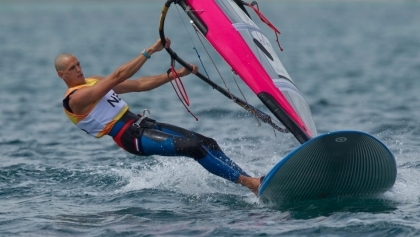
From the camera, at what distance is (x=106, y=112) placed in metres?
9.15

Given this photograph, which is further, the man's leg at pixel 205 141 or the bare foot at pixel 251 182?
the man's leg at pixel 205 141

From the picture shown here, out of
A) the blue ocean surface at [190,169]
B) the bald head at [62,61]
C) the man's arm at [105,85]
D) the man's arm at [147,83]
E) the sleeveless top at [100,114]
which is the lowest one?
the blue ocean surface at [190,169]

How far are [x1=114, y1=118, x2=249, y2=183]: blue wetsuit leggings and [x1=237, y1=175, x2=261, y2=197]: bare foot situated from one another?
0.07m

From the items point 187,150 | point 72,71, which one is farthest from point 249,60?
point 72,71

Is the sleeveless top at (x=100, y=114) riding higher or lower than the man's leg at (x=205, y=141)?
higher

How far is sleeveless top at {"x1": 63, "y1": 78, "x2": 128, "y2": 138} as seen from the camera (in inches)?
358

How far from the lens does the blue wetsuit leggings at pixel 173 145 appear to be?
359 inches

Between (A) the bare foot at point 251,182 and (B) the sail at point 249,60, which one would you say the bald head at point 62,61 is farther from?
(A) the bare foot at point 251,182

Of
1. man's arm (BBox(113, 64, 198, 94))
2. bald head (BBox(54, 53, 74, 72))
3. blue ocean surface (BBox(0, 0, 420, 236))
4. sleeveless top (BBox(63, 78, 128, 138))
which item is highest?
bald head (BBox(54, 53, 74, 72))

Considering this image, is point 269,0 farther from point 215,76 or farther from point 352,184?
point 352,184

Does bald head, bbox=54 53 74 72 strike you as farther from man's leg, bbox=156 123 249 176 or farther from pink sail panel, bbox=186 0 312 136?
pink sail panel, bbox=186 0 312 136

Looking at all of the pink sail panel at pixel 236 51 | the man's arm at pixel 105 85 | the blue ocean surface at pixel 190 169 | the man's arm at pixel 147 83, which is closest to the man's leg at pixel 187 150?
the blue ocean surface at pixel 190 169

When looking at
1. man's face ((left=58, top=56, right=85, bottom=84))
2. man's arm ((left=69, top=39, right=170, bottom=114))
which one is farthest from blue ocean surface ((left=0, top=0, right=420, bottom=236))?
man's face ((left=58, top=56, right=85, bottom=84))

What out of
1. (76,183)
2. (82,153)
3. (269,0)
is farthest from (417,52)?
(269,0)
